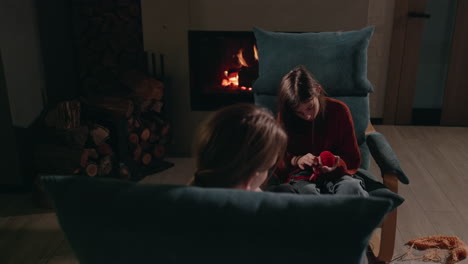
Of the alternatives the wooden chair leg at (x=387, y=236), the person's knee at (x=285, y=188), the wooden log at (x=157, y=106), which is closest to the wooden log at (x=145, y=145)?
the wooden log at (x=157, y=106)

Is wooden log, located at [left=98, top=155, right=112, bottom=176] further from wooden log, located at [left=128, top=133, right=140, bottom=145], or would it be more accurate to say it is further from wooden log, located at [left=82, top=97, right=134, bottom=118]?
wooden log, located at [left=82, top=97, right=134, bottom=118]

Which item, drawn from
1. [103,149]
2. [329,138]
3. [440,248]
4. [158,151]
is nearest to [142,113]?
[158,151]

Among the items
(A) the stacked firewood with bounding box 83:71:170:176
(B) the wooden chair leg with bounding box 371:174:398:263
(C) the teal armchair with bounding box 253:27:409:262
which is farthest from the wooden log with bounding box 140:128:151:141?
(B) the wooden chair leg with bounding box 371:174:398:263

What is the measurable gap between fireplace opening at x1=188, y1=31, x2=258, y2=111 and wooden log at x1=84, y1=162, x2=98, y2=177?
0.90 metres

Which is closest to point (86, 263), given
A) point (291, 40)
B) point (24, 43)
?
point (291, 40)

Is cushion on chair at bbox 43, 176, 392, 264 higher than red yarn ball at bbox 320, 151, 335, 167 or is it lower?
higher

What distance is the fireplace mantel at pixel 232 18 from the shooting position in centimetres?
327

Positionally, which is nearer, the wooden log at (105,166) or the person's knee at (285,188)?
the person's knee at (285,188)

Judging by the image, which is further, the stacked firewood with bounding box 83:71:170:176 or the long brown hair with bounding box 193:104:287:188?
the stacked firewood with bounding box 83:71:170:176

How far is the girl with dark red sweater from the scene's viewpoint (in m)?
1.98

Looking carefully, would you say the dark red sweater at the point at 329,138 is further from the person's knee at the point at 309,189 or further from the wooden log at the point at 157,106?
the wooden log at the point at 157,106

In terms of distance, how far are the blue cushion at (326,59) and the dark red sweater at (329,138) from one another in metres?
0.33

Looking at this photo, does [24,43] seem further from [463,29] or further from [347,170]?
[463,29]

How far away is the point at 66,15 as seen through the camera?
372 centimetres
